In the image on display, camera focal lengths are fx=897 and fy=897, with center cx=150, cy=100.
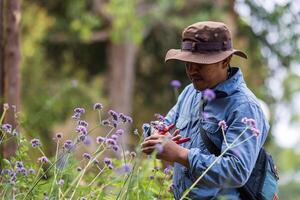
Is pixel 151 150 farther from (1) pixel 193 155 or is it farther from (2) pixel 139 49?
(2) pixel 139 49

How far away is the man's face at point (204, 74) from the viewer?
13.2ft

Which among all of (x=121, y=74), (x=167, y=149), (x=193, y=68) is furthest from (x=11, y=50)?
(x=121, y=74)

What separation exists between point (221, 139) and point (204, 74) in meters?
0.30

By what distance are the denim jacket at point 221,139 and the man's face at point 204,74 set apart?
0.04 meters

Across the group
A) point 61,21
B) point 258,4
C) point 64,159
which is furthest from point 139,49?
point 64,159

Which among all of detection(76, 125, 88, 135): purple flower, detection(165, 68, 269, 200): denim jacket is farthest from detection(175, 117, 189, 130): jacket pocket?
detection(76, 125, 88, 135): purple flower

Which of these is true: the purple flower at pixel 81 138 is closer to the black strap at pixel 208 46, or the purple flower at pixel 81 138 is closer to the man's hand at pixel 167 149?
the man's hand at pixel 167 149

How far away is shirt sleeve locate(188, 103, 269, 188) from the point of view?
12.3 feet

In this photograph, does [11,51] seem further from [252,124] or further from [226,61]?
[252,124]

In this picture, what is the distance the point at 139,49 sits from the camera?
21.7 metres

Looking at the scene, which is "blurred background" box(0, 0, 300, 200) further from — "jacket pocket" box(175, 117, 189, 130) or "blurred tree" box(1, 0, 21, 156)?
"jacket pocket" box(175, 117, 189, 130)

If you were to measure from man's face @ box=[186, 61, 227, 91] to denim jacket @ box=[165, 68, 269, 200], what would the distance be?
0.12 feet

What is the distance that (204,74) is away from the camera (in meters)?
4.05

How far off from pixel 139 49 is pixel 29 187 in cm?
1763
